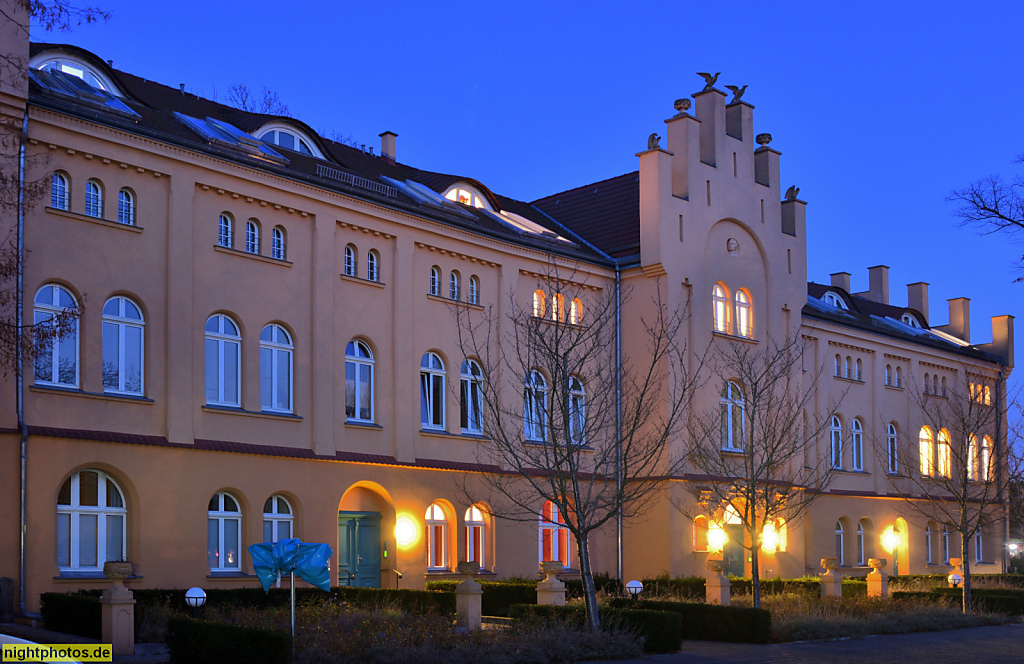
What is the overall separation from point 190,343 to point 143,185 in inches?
143

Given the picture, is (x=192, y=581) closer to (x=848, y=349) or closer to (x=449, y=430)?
(x=449, y=430)

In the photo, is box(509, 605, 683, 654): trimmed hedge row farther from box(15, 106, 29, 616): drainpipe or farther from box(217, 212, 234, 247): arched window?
box(217, 212, 234, 247): arched window

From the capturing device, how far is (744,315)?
3800 cm

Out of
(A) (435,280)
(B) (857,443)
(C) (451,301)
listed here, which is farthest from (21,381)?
(B) (857,443)

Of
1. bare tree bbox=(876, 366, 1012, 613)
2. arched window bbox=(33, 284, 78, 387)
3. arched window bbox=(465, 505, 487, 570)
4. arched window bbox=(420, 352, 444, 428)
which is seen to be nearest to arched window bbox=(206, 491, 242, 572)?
arched window bbox=(33, 284, 78, 387)

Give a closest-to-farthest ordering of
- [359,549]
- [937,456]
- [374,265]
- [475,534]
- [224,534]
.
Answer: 1. [224,534]
2. [359,549]
3. [374,265]
4. [475,534]
5. [937,456]

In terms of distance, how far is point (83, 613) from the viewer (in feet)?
61.4

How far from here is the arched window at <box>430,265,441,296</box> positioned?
30864 millimetres

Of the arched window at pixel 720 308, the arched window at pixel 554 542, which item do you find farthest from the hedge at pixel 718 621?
the arched window at pixel 720 308

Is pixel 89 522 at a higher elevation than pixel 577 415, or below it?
below

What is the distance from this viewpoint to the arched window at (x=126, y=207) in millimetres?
24094

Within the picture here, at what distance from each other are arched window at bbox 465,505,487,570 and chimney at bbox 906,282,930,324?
120ft

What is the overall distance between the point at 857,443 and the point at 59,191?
3352 centimetres

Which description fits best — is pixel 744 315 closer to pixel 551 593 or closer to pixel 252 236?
pixel 551 593
